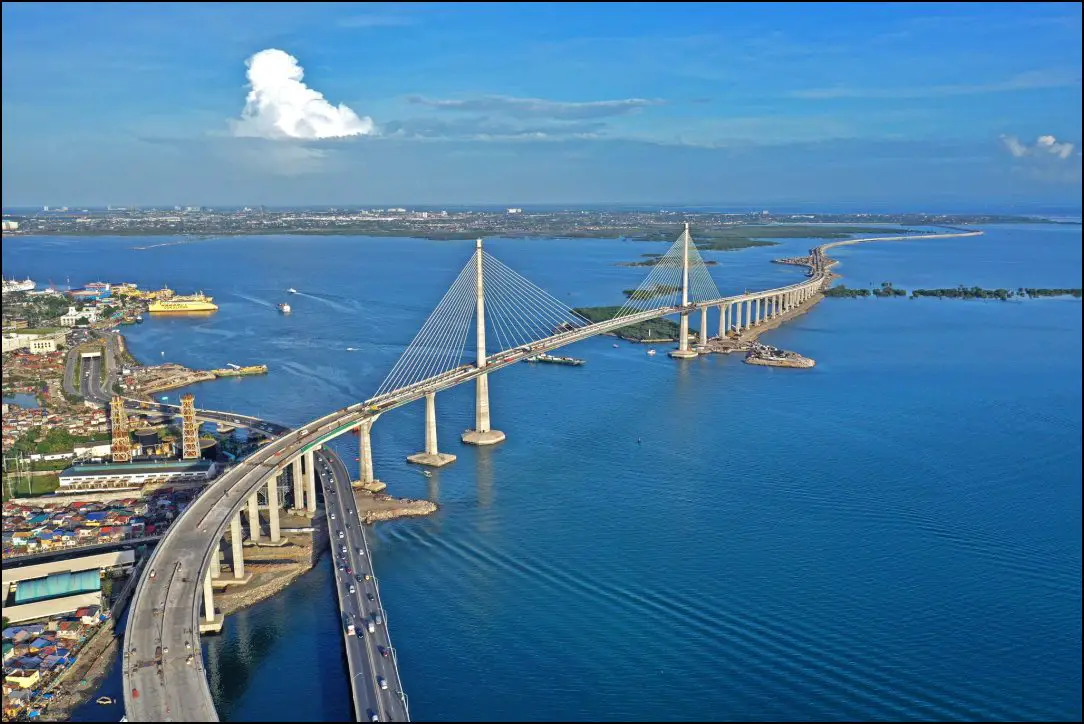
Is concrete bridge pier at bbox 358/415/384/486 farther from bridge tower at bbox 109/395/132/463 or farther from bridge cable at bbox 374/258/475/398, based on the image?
bridge tower at bbox 109/395/132/463

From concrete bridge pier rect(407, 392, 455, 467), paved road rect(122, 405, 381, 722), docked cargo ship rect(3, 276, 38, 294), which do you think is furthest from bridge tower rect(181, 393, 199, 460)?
docked cargo ship rect(3, 276, 38, 294)

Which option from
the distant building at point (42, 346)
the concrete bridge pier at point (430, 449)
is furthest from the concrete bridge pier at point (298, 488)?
the distant building at point (42, 346)

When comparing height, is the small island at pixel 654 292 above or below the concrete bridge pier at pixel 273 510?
above

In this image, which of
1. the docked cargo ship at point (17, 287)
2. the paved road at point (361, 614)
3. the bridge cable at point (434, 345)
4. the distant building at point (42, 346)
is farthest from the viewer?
the docked cargo ship at point (17, 287)

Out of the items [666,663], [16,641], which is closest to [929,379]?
[666,663]

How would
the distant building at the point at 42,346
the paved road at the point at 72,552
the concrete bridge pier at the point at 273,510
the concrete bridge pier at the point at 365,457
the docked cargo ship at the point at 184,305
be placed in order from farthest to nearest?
the docked cargo ship at the point at 184,305 < the distant building at the point at 42,346 < the concrete bridge pier at the point at 365,457 < the concrete bridge pier at the point at 273,510 < the paved road at the point at 72,552

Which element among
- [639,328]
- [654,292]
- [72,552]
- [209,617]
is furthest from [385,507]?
[654,292]

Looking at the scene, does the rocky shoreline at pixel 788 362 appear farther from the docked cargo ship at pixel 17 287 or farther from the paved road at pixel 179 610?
the docked cargo ship at pixel 17 287
